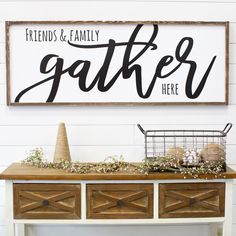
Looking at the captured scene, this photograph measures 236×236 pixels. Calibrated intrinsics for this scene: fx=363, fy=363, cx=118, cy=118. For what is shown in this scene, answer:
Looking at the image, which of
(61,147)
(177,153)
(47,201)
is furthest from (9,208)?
(177,153)

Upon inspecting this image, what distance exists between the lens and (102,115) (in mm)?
2145

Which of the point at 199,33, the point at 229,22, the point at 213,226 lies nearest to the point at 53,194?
the point at 213,226

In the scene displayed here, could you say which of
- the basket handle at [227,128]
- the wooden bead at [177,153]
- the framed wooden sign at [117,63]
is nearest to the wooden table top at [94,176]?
the wooden bead at [177,153]

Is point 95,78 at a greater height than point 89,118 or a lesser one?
greater

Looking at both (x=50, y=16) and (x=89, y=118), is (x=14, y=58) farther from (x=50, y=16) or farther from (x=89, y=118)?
(x=89, y=118)

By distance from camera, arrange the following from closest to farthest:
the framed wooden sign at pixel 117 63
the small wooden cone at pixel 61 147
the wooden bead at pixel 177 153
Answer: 1. the wooden bead at pixel 177 153
2. the small wooden cone at pixel 61 147
3. the framed wooden sign at pixel 117 63

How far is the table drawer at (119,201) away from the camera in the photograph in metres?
1.80

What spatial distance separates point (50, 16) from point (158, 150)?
100 cm

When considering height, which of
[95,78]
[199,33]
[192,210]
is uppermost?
[199,33]

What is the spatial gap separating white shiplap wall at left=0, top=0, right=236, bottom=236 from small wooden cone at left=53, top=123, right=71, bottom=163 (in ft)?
0.44

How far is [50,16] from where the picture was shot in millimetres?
2100

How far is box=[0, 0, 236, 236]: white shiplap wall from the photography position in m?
2.10

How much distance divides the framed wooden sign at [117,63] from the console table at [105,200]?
0.51m

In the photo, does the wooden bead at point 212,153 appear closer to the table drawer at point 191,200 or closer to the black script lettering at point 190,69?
the table drawer at point 191,200
